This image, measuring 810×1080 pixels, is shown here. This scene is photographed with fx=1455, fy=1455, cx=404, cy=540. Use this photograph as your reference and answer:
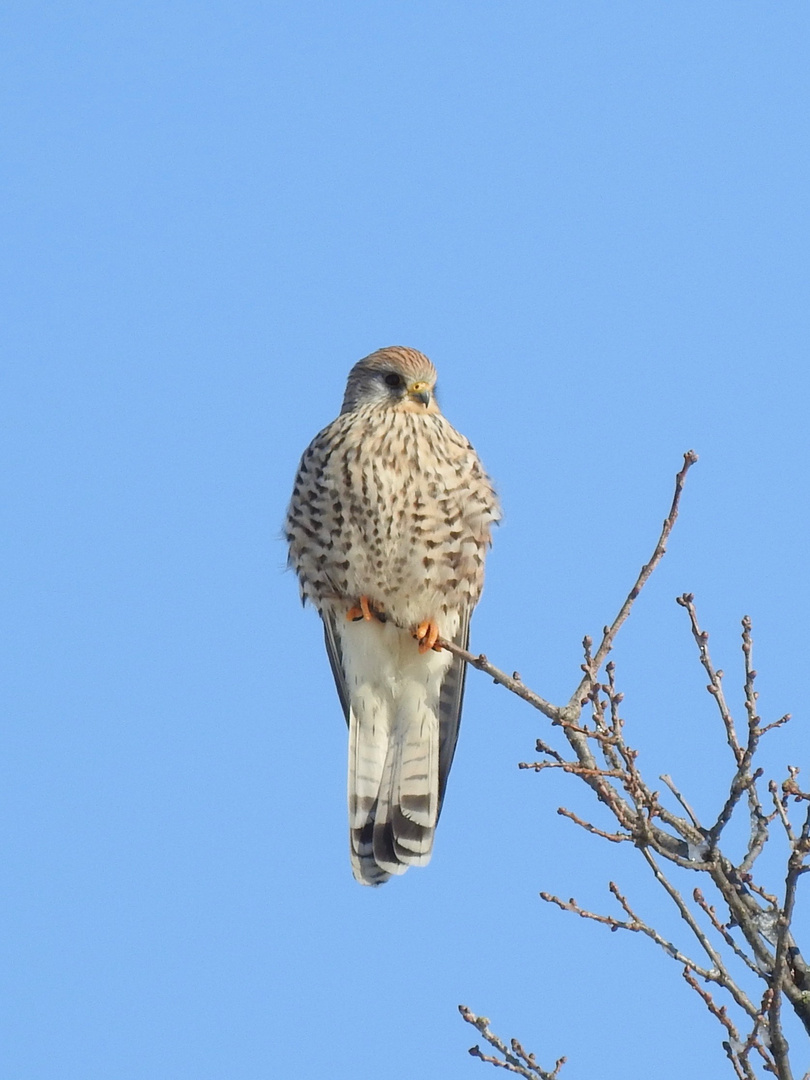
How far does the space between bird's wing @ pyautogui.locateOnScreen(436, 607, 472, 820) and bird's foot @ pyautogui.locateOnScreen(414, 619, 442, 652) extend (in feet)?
0.40

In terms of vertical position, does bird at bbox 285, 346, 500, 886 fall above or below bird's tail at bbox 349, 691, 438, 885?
above

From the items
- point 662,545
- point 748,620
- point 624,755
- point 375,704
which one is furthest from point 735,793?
point 375,704

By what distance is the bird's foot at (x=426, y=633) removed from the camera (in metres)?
4.72

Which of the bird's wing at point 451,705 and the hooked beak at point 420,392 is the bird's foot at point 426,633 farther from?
the hooked beak at point 420,392

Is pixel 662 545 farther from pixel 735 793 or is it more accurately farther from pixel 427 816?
pixel 427 816

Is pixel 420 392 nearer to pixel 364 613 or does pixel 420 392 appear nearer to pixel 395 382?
pixel 395 382

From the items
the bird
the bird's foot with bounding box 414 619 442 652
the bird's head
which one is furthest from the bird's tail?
the bird's head

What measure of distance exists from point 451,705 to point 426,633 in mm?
300

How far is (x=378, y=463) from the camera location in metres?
4.56

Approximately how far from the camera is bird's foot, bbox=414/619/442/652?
4.72 m

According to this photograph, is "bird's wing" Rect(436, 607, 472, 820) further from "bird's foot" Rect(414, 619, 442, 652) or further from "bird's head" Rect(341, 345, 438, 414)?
"bird's head" Rect(341, 345, 438, 414)

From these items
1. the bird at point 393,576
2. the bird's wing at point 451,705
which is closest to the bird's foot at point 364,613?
the bird at point 393,576

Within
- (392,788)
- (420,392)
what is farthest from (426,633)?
(420,392)

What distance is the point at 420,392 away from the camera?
4.81m
